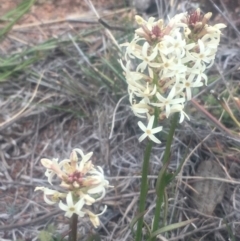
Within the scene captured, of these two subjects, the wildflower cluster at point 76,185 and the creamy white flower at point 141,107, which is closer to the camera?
the wildflower cluster at point 76,185

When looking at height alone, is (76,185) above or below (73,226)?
above

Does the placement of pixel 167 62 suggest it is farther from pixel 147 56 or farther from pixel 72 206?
pixel 72 206

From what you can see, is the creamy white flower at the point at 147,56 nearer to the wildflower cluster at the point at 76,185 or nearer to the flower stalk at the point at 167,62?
the flower stalk at the point at 167,62

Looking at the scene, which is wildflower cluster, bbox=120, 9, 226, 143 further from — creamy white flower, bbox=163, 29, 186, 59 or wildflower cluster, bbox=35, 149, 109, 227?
wildflower cluster, bbox=35, 149, 109, 227

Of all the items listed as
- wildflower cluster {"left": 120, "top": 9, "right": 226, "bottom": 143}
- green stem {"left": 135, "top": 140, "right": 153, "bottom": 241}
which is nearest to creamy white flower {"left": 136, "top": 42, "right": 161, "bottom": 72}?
wildflower cluster {"left": 120, "top": 9, "right": 226, "bottom": 143}

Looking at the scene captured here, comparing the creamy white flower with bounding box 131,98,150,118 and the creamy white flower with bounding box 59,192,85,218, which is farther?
the creamy white flower with bounding box 131,98,150,118

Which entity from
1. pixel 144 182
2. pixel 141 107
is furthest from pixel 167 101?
pixel 144 182

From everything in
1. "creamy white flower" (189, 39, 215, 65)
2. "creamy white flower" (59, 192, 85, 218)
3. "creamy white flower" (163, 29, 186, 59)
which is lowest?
"creamy white flower" (59, 192, 85, 218)

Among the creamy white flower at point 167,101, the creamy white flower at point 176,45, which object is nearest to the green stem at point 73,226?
the creamy white flower at point 167,101

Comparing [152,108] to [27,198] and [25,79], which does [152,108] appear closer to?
[27,198]
